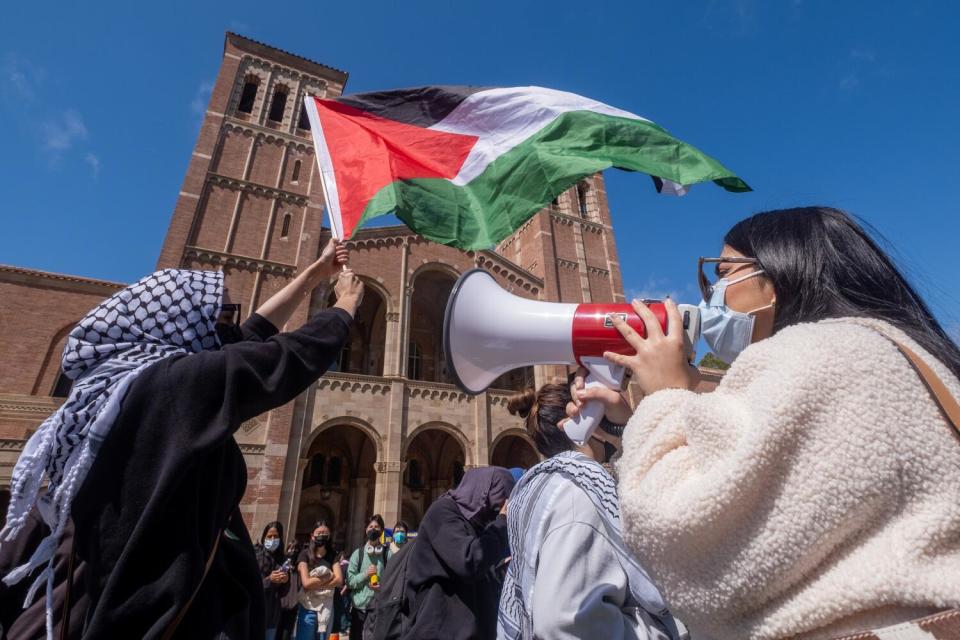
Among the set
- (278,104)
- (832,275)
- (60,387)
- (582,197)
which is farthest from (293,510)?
(582,197)

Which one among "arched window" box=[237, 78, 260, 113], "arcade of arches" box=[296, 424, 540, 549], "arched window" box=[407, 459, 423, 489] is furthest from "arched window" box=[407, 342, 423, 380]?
"arched window" box=[237, 78, 260, 113]

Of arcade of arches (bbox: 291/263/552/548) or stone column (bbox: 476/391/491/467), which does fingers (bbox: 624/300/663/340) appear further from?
arcade of arches (bbox: 291/263/552/548)

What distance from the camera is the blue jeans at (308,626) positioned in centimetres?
644

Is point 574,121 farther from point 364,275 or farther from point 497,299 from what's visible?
point 364,275

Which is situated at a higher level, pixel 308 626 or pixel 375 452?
pixel 375 452

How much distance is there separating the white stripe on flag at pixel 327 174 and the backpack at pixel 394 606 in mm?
2332

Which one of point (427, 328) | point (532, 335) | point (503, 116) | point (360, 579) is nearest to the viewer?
point (532, 335)

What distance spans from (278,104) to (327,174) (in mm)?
18350

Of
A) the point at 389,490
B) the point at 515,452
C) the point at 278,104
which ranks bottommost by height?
the point at 389,490

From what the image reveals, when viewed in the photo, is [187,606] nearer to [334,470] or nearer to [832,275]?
[832,275]

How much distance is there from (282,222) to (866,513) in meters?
17.0

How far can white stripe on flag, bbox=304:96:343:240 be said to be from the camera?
290cm

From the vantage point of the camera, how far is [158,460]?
4.51 ft

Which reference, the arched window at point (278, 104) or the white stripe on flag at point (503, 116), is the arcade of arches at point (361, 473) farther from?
the white stripe on flag at point (503, 116)
